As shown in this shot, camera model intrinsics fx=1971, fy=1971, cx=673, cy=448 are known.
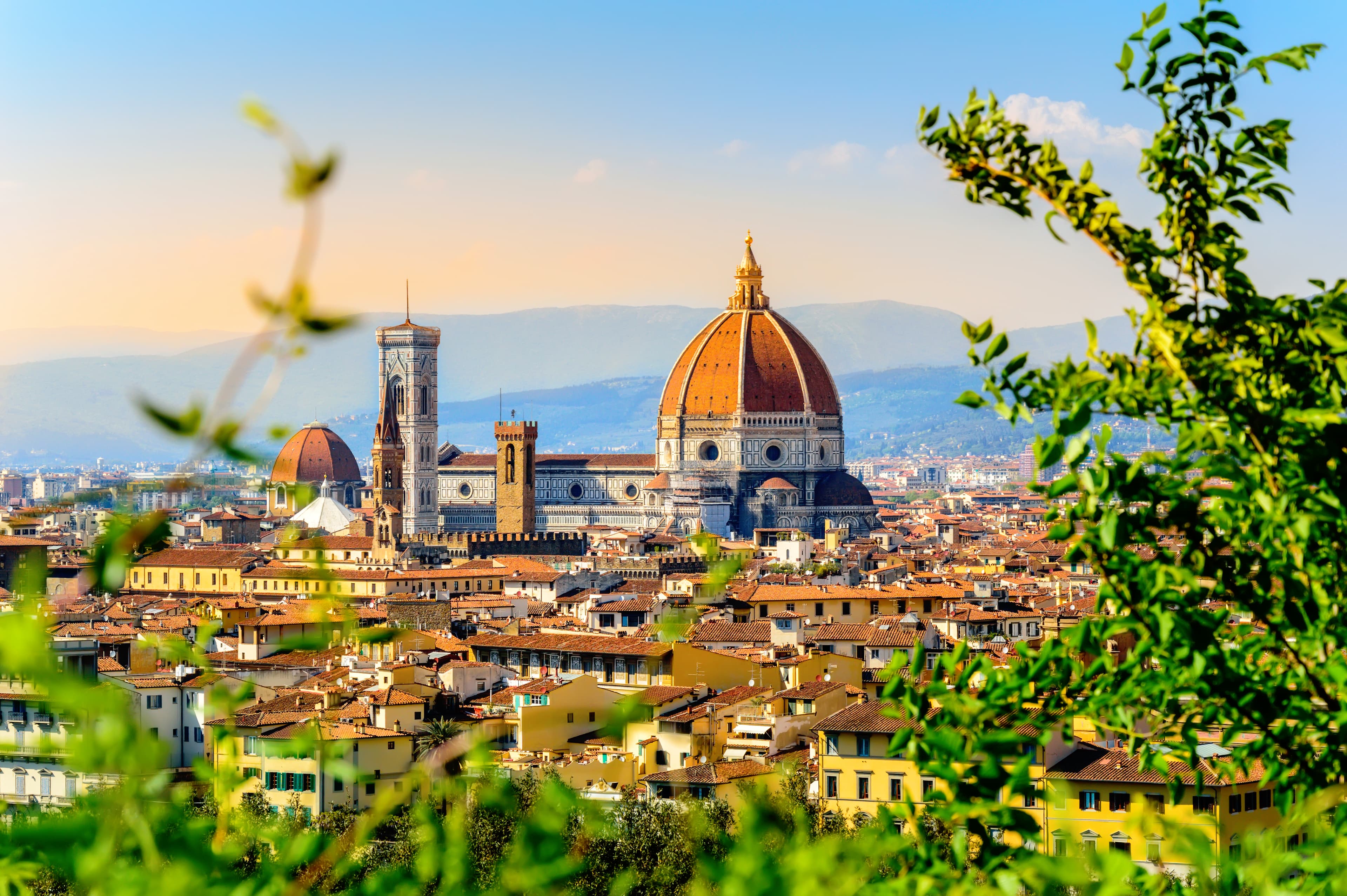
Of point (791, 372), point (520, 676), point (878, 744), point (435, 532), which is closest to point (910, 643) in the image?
point (520, 676)

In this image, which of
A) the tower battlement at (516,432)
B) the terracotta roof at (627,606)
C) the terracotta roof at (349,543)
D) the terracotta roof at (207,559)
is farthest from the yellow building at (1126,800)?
the tower battlement at (516,432)

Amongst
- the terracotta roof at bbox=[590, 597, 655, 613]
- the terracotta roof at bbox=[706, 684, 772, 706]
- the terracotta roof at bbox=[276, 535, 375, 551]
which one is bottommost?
the terracotta roof at bbox=[706, 684, 772, 706]

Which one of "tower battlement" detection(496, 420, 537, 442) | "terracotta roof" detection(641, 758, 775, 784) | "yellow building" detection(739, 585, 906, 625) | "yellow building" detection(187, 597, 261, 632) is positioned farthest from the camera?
"tower battlement" detection(496, 420, 537, 442)

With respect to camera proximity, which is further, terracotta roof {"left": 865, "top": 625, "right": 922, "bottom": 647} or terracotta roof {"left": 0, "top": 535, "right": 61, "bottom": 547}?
terracotta roof {"left": 0, "top": 535, "right": 61, "bottom": 547}

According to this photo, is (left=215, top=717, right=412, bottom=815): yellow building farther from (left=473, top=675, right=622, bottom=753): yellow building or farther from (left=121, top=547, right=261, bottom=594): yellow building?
(left=121, top=547, right=261, bottom=594): yellow building

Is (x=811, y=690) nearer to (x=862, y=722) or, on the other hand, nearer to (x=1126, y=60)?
(x=862, y=722)

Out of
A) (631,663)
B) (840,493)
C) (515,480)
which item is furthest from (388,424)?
(631,663)

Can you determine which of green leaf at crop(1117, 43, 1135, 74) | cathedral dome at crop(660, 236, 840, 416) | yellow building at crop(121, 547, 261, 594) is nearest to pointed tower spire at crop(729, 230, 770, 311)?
cathedral dome at crop(660, 236, 840, 416)
